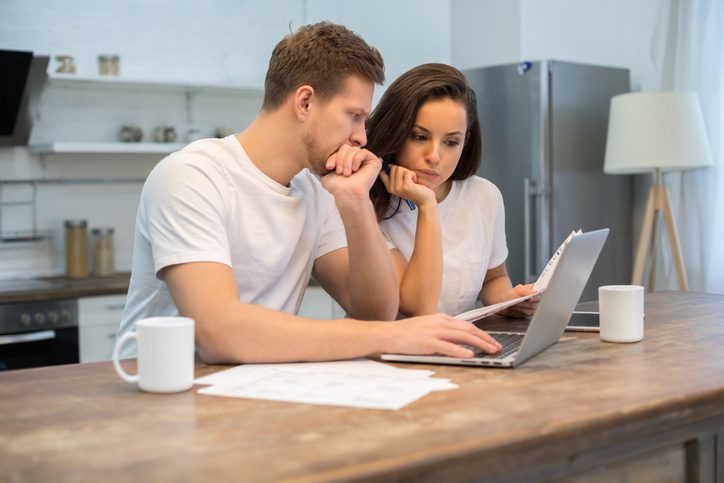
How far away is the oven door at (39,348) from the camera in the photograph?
135 inches

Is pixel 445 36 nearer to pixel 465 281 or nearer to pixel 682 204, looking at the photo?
pixel 682 204

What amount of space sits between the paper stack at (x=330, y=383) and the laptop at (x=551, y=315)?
0.08 meters

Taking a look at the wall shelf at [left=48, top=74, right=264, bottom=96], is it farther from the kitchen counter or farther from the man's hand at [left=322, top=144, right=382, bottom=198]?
the man's hand at [left=322, top=144, right=382, bottom=198]

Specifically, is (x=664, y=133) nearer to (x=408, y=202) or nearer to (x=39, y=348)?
(x=408, y=202)

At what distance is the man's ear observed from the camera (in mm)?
1851

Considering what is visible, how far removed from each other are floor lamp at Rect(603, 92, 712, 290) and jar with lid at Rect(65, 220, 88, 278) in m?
2.47

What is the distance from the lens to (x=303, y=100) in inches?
73.4

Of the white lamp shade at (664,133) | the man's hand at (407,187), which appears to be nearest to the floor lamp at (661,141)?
the white lamp shade at (664,133)

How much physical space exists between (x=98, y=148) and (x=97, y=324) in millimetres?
839

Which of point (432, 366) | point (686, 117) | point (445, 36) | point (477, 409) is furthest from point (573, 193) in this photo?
point (477, 409)

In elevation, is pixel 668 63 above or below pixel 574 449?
above

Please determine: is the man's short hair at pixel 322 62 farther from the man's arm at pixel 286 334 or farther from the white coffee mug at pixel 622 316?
the white coffee mug at pixel 622 316

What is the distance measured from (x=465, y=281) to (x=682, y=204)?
2301mm

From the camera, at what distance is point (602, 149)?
440 cm
